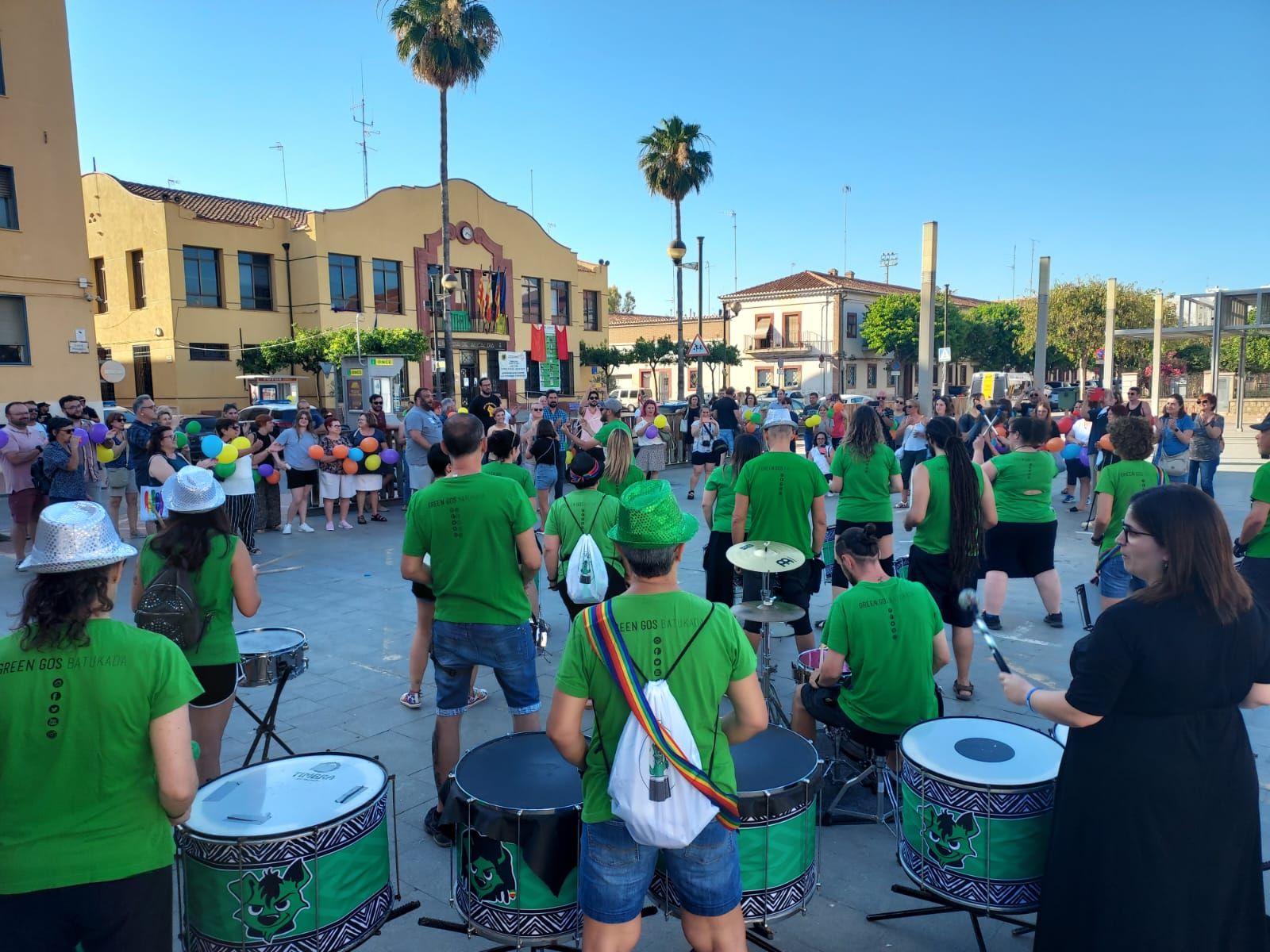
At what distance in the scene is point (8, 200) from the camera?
19281 millimetres

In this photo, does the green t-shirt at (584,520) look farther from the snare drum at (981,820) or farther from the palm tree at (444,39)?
the palm tree at (444,39)

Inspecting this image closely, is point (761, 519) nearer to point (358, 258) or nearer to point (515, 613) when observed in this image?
point (515, 613)

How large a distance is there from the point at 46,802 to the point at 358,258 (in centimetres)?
3216

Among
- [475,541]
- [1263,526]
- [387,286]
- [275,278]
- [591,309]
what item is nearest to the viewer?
[475,541]

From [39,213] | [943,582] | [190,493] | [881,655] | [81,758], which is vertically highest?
[39,213]

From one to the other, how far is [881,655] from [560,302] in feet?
123

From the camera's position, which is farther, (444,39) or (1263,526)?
(444,39)

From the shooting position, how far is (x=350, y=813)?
8.64ft

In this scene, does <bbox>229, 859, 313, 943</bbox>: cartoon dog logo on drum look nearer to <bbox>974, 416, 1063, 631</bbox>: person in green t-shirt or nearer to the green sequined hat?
the green sequined hat

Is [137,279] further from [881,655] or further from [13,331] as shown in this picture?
[881,655]

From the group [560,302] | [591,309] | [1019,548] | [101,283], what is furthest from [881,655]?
[591,309]

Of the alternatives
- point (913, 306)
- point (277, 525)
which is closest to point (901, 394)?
point (913, 306)

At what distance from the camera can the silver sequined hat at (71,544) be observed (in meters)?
2.20

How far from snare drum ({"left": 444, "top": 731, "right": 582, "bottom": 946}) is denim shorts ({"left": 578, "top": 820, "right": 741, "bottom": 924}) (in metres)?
0.29
